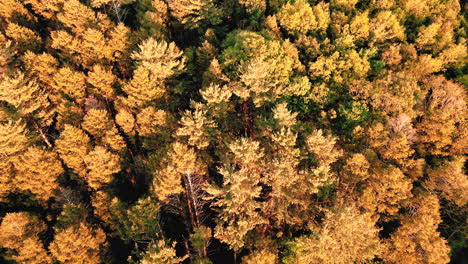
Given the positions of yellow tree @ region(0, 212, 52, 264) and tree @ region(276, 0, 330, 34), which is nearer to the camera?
yellow tree @ region(0, 212, 52, 264)

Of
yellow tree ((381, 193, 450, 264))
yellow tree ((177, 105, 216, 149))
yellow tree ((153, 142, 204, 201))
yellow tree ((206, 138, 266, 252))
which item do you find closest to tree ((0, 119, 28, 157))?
yellow tree ((153, 142, 204, 201))

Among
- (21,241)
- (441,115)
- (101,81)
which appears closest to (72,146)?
(101,81)

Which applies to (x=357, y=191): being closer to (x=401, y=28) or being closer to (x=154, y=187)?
(x=154, y=187)

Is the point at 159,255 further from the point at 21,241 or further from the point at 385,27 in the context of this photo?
the point at 385,27

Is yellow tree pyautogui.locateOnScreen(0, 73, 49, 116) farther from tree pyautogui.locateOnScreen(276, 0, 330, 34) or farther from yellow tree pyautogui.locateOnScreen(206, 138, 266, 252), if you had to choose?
tree pyautogui.locateOnScreen(276, 0, 330, 34)

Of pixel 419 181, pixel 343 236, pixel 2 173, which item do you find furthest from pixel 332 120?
pixel 2 173

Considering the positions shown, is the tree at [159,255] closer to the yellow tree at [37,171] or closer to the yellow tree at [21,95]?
the yellow tree at [37,171]

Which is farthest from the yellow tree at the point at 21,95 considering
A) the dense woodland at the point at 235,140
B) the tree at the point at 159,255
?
the tree at the point at 159,255
